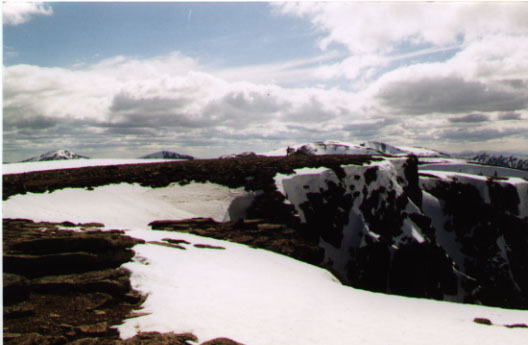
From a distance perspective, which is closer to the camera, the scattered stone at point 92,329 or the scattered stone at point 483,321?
the scattered stone at point 92,329

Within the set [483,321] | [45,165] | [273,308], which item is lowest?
[483,321]

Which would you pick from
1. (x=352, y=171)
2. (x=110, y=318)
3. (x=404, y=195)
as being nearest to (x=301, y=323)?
(x=110, y=318)

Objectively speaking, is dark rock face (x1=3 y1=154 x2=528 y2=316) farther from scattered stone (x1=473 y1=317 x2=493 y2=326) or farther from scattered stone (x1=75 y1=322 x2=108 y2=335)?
scattered stone (x1=473 y1=317 x2=493 y2=326)

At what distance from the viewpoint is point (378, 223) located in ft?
136

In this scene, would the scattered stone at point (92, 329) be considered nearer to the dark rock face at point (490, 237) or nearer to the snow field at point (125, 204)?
the snow field at point (125, 204)

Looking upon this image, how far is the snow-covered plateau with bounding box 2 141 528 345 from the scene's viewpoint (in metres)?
9.15

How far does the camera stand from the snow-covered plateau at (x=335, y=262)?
30.0 ft

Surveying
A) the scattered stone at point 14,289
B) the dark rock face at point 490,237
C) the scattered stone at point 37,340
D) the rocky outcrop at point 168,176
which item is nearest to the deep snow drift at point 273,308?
the scattered stone at point 37,340

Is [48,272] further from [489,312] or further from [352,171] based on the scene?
[352,171]

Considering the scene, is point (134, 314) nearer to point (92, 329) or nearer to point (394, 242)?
point (92, 329)

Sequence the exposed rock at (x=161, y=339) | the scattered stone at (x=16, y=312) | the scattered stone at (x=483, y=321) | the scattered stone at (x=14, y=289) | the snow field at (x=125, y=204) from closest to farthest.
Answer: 1. the exposed rock at (x=161, y=339)
2. the scattered stone at (x=16, y=312)
3. the scattered stone at (x=14, y=289)
4. the scattered stone at (x=483, y=321)
5. the snow field at (x=125, y=204)

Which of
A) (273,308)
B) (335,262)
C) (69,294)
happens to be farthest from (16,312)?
(335,262)

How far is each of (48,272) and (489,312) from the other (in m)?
15.0

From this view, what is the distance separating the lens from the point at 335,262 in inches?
1403
